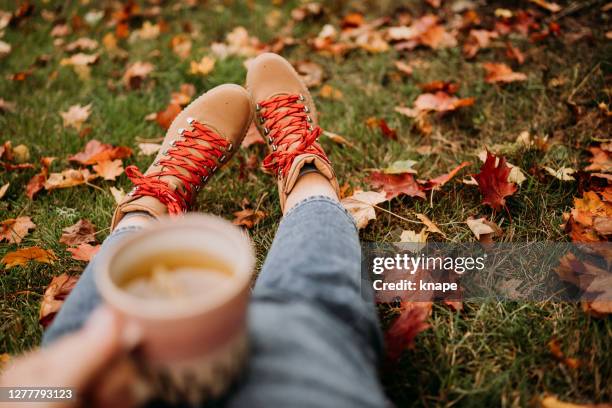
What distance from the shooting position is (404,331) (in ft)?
3.01

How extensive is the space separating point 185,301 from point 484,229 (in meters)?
0.87

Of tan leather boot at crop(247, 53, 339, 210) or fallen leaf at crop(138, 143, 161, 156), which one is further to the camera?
fallen leaf at crop(138, 143, 161, 156)

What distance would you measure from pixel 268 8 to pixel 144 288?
6.62 feet

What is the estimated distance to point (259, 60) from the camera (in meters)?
1.52

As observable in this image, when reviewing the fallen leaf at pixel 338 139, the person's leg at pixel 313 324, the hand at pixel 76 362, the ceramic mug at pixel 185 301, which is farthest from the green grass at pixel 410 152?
the hand at pixel 76 362

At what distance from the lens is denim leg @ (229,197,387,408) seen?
1.89 feet

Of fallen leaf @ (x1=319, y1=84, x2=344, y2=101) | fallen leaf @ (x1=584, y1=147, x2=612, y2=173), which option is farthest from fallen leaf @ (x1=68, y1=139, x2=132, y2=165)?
fallen leaf @ (x1=584, y1=147, x2=612, y2=173)

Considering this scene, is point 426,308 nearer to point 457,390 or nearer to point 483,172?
point 457,390

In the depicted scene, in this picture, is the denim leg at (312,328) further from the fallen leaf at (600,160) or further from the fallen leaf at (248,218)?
the fallen leaf at (600,160)

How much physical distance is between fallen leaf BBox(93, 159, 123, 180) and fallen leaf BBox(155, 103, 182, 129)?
244mm

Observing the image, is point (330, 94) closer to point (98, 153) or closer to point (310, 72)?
point (310, 72)

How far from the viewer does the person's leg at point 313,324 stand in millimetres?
578

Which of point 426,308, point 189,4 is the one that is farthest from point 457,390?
point 189,4

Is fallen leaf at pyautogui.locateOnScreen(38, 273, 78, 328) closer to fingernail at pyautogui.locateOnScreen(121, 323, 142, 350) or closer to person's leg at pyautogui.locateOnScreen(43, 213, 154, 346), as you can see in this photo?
person's leg at pyautogui.locateOnScreen(43, 213, 154, 346)
